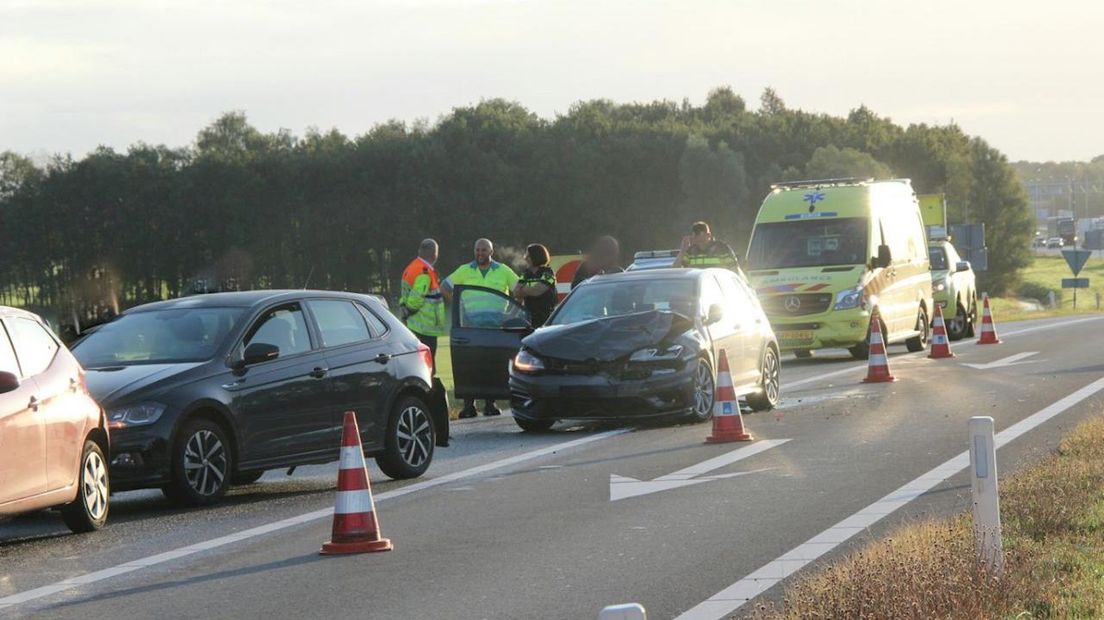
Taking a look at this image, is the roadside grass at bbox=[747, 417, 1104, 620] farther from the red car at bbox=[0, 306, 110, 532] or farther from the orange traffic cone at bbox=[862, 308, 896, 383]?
the orange traffic cone at bbox=[862, 308, 896, 383]

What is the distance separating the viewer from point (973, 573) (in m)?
6.90

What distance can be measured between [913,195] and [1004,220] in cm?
9557

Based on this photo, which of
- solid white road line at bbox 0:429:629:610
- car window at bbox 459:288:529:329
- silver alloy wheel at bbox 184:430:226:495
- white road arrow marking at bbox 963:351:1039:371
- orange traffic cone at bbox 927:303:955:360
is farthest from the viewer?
orange traffic cone at bbox 927:303:955:360

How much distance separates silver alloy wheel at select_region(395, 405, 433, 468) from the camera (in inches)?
541

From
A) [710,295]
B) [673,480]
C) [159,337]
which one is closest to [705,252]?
[710,295]

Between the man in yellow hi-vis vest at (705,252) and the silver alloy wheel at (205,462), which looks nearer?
the silver alloy wheel at (205,462)

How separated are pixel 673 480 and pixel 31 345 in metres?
4.54

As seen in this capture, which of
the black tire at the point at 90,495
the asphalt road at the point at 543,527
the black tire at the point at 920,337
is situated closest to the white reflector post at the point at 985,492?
the asphalt road at the point at 543,527

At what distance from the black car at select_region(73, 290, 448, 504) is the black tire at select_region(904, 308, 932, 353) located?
701 inches

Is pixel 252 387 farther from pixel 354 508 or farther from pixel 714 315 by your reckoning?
pixel 714 315

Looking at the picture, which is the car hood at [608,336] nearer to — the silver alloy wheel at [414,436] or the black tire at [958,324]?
the silver alloy wheel at [414,436]

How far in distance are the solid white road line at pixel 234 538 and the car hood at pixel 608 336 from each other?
4.21ft

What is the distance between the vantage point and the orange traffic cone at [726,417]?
615 inches

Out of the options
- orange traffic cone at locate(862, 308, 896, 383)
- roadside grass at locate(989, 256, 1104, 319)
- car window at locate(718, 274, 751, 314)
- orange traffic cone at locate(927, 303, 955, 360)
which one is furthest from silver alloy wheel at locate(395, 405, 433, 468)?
roadside grass at locate(989, 256, 1104, 319)
